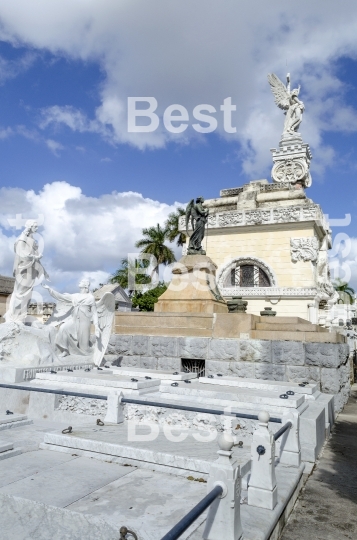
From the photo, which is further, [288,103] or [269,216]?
[288,103]

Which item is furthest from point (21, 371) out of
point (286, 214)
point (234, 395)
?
point (286, 214)

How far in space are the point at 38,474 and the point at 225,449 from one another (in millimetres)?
2214

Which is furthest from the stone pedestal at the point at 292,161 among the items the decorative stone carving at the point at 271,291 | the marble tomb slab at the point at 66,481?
the marble tomb slab at the point at 66,481

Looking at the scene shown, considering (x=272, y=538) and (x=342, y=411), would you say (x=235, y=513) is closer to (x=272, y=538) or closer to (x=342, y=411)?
(x=272, y=538)

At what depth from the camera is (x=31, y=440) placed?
5.62m

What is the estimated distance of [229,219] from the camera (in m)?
24.7

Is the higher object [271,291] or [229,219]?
[229,219]

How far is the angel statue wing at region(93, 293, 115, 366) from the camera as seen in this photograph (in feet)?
34.6

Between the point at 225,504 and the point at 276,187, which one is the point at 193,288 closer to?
the point at 225,504

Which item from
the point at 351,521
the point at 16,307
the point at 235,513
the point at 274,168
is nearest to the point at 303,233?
the point at 274,168

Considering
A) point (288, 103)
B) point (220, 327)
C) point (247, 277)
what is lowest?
point (220, 327)

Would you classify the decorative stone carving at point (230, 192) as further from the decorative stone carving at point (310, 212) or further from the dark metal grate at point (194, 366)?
the dark metal grate at point (194, 366)

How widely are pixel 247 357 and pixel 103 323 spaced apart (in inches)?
155

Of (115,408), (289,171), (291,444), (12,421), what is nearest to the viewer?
(291,444)
